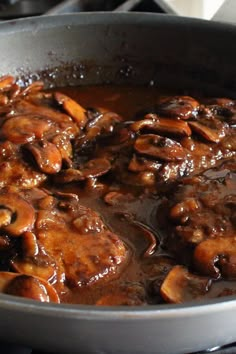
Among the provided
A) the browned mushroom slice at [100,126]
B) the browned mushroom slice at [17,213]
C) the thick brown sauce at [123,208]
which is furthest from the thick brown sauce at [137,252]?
the browned mushroom slice at [17,213]

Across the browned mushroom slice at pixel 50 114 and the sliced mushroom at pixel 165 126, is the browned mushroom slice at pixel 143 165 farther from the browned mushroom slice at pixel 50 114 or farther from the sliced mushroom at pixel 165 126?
the browned mushroom slice at pixel 50 114

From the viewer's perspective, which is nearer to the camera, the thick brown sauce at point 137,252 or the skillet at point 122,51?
the thick brown sauce at point 137,252

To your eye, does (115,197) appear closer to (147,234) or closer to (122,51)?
(147,234)

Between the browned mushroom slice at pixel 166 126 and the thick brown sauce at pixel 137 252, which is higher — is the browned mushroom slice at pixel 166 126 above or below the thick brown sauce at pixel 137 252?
above

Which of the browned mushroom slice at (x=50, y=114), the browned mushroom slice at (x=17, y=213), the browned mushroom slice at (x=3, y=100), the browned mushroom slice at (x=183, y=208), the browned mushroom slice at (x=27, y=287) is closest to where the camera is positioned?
the browned mushroom slice at (x=27, y=287)

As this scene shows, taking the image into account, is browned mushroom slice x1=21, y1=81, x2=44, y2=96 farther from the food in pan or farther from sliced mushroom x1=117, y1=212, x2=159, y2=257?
sliced mushroom x1=117, y1=212, x2=159, y2=257

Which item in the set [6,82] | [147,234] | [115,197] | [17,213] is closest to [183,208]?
[147,234]

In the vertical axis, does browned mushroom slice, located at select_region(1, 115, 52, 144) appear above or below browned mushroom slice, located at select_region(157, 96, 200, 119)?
above

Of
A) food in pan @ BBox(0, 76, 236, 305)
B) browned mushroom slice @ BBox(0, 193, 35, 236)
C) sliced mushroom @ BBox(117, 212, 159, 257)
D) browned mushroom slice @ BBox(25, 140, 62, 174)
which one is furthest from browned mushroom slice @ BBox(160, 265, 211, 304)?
browned mushroom slice @ BBox(25, 140, 62, 174)
